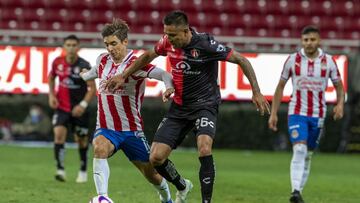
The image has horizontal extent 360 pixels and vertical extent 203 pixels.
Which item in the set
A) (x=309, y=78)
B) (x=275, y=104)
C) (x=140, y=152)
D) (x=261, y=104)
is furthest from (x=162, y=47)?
(x=309, y=78)

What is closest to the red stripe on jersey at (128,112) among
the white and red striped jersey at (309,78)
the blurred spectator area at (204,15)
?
the white and red striped jersey at (309,78)

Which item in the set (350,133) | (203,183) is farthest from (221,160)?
(203,183)

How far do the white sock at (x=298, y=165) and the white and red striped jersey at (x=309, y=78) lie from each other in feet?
1.68

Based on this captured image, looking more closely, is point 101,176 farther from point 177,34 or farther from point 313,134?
point 313,134

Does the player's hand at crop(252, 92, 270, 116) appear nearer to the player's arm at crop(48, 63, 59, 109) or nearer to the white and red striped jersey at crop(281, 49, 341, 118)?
the white and red striped jersey at crop(281, 49, 341, 118)

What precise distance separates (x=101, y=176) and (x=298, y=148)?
3.54m

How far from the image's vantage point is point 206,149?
8.74 meters

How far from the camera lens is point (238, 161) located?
1978cm

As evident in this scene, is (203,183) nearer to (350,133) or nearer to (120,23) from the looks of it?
(120,23)

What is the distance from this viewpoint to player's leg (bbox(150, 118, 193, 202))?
901 cm

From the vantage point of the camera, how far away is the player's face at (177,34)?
28.4ft

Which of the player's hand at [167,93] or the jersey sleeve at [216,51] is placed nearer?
the player's hand at [167,93]

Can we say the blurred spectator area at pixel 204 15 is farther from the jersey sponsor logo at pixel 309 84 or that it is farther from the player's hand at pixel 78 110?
the jersey sponsor logo at pixel 309 84

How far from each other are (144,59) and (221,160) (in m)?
11.1
